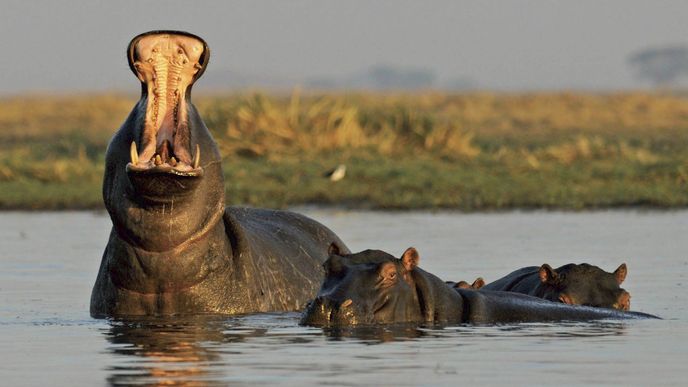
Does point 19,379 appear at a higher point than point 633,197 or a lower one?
lower

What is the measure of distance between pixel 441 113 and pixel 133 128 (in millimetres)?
30175

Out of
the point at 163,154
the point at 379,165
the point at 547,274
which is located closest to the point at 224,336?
the point at 163,154

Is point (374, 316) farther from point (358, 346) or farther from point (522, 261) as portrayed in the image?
point (522, 261)

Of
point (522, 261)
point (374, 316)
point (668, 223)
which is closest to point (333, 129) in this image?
point (668, 223)

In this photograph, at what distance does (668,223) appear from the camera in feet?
56.1

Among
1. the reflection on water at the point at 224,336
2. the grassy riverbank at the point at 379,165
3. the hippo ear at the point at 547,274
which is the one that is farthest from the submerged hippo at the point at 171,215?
the grassy riverbank at the point at 379,165

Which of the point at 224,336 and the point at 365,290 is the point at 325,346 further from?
the point at 224,336

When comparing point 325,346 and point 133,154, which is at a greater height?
point 133,154

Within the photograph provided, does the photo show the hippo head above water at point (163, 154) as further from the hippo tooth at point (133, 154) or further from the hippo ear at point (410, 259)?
the hippo ear at point (410, 259)

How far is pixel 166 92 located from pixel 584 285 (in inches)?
105

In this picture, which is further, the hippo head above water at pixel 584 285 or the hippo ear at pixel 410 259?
the hippo head above water at pixel 584 285

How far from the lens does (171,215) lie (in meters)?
8.67

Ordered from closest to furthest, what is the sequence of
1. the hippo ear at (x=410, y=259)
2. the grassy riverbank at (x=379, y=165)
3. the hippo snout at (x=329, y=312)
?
the hippo snout at (x=329, y=312) → the hippo ear at (x=410, y=259) → the grassy riverbank at (x=379, y=165)

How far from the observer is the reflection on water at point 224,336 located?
23.3ft
